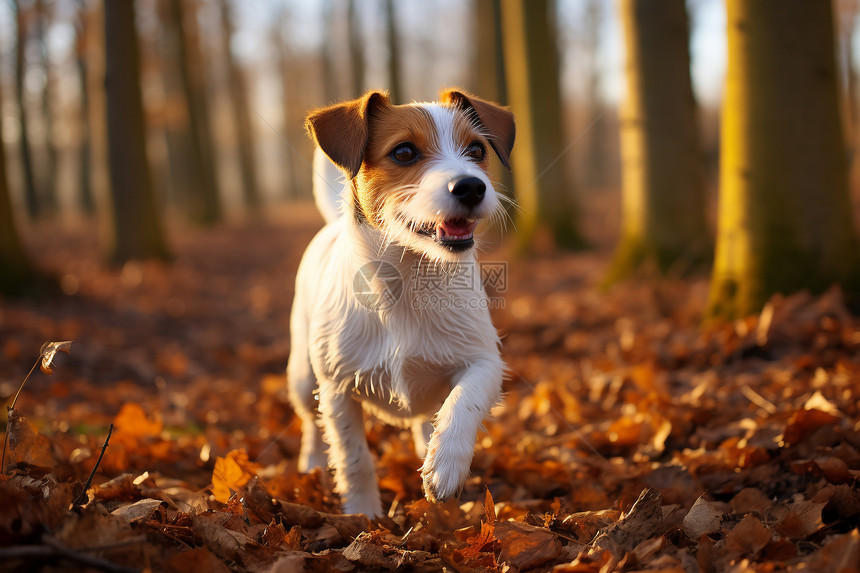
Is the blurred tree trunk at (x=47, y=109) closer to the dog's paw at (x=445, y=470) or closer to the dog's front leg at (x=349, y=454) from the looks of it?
the dog's front leg at (x=349, y=454)

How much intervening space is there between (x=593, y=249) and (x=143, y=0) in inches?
637

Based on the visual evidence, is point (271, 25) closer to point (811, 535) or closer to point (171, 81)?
point (171, 81)

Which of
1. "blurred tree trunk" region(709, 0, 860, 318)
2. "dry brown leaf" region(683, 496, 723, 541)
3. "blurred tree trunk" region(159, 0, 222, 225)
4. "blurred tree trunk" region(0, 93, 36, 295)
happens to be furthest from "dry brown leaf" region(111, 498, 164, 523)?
"blurred tree trunk" region(159, 0, 222, 225)

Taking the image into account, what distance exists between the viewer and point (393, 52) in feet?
61.9

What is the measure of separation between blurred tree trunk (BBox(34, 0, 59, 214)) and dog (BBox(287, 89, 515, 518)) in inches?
944

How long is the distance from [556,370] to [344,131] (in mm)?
3081

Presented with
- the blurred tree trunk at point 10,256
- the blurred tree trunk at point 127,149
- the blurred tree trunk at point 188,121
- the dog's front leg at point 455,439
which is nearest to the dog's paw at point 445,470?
the dog's front leg at point 455,439

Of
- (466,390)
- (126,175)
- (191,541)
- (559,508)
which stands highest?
(126,175)

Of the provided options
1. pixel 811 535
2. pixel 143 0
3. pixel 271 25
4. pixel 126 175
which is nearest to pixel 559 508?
pixel 811 535

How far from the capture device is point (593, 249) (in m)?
11.6

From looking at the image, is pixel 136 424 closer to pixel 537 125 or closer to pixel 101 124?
pixel 101 124

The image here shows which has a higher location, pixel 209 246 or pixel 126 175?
pixel 126 175

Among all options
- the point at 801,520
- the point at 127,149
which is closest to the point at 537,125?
the point at 127,149

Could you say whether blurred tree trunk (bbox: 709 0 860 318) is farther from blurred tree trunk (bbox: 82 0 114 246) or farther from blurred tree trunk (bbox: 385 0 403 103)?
blurred tree trunk (bbox: 385 0 403 103)
